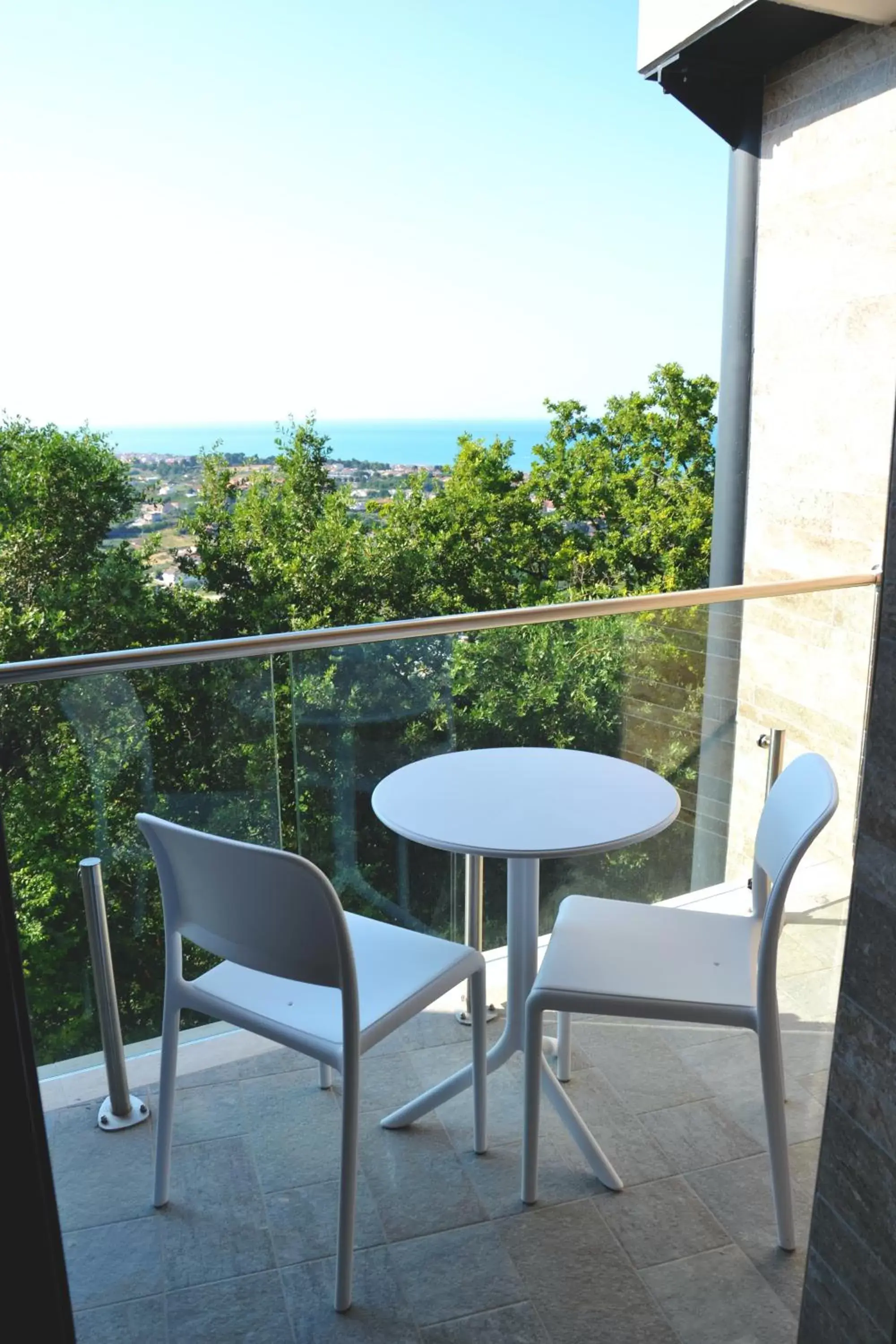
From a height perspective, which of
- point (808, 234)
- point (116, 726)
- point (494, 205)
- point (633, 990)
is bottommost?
point (633, 990)

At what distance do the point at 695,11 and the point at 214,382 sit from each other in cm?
2482

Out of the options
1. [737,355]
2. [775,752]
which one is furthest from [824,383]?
[775,752]

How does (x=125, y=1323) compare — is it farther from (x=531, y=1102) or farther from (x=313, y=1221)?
(x=531, y=1102)

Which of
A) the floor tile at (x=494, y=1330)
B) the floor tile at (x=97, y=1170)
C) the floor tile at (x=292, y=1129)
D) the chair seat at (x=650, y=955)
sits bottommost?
the floor tile at (x=97, y=1170)

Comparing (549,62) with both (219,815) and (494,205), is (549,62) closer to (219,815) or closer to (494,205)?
(494,205)

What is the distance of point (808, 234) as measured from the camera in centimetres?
598

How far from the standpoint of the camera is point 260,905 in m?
1.76

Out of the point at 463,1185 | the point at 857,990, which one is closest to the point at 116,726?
the point at 463,1185

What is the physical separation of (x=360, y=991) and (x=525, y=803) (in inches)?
20.9

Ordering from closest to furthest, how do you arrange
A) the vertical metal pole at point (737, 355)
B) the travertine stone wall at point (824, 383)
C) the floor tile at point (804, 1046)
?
the floor tile at point (804, 1046) → the travertine stone wall at point (824, 383) → the vertical metal pole at point (737, 355)

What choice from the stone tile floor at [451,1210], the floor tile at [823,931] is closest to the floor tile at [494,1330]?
the stone tile floor at [451,1210]

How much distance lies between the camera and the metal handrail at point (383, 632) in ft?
7.73

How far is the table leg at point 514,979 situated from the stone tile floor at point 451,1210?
2.3 inches

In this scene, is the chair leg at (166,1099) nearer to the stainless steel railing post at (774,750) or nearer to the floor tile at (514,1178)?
the floor tile at (514,1178)
